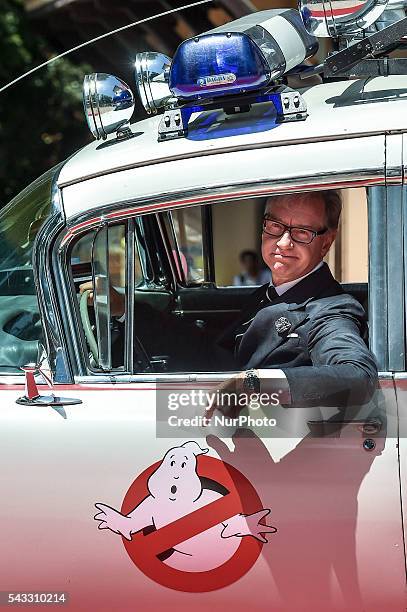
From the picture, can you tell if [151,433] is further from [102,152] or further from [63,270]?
[102,152]

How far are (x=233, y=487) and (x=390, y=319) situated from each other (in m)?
0.57

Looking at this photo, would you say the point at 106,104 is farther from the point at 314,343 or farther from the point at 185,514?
the point at 185,514

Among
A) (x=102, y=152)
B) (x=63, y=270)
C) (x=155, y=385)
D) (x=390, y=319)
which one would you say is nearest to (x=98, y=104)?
(x=102, y=152)

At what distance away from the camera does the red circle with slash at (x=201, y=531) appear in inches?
90.4

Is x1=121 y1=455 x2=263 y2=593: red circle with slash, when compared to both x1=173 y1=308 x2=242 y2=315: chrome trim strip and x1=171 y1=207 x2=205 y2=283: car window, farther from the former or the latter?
x1=171 y1=207 x2=205 y2=283: car window

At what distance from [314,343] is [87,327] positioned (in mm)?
621

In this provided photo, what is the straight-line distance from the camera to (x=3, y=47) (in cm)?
1198

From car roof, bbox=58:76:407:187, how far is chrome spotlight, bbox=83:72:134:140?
7 centimetres

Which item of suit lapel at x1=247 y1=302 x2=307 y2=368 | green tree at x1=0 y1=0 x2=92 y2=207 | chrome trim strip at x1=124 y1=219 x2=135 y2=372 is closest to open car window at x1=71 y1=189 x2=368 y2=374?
chrome trim strip at x1=124 y1=219 x2=135 y2=372

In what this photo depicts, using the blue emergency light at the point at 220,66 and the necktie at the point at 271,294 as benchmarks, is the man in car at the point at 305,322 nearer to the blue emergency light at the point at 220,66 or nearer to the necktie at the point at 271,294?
the necktie at the point at 271,294

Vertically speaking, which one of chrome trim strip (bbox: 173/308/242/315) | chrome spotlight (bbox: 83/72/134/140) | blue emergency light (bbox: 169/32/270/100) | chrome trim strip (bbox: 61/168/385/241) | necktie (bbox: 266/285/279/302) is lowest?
chrome trim strip (bbox: 173/308/242/315)

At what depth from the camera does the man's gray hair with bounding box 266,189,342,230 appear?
2404mm

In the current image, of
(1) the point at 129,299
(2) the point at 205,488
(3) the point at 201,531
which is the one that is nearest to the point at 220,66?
(1) the point at 129,299

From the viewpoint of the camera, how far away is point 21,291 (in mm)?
2605
